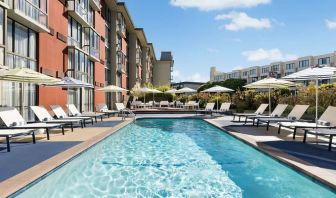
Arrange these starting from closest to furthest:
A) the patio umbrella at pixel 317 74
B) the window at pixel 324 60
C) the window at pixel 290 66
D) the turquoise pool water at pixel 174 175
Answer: the turquoise pool water at pixel 174 175
the patio umbrella at pixel 317 74
the window at pixel 324 60
the window at pixel 290 66

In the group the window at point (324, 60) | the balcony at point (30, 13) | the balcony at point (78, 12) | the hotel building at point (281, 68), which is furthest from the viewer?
the hotel building at point (281, 68)

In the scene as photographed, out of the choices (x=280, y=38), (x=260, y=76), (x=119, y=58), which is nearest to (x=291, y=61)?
(x=260, y=76)

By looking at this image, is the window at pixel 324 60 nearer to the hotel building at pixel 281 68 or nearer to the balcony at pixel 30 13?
the hotel building at pixel 281 68

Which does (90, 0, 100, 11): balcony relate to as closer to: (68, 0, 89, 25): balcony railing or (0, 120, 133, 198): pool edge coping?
(68, 0, 89, 25): balcony railing

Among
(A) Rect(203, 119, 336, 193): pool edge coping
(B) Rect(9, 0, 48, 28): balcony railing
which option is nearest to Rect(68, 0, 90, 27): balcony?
(B) Rect(9, 0, 48, 28): balcony railing

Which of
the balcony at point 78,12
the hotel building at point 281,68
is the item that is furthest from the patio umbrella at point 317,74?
the hotel building at point 281,68

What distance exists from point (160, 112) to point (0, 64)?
17.4 metres

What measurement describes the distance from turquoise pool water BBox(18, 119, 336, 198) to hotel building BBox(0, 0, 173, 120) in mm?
5615

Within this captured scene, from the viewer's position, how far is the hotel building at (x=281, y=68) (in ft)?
260

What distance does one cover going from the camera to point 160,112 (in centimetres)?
2833

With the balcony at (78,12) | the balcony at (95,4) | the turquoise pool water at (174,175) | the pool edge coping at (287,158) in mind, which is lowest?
the turquoise pool water at (174,175)

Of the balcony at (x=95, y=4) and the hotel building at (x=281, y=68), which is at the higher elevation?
the hotel building at (x=281, y=68)

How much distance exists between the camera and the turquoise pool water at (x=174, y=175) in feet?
19.5

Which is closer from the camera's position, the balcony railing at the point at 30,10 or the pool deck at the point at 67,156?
the pool deck at the point at 67,156
